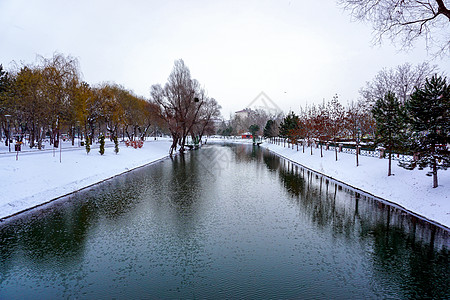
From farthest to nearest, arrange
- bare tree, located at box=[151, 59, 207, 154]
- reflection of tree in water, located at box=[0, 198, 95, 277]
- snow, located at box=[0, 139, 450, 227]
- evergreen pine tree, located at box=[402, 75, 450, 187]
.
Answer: bare tree, located at box=[151, 59, 207, 154], evergreen pine tree, located at box=[402, 75, 450, 187], snow, located at box=[0, 139, 450, 227], reflection of tree in water, located at box=[0, 198, 95, 277]

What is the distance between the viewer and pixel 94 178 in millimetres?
22375

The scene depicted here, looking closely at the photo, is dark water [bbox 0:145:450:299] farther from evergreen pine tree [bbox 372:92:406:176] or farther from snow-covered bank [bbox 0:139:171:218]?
evergreen pine tree [bbox 372:92:406:176]

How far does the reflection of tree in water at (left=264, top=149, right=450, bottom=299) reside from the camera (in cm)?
694

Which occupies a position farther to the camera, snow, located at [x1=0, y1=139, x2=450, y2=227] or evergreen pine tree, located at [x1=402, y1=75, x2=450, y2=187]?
evergreen pine tree, located at [x1=402, y1=75, x2=450, y2=187]

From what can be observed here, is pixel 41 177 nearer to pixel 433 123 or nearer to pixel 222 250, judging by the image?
pixel 222 250

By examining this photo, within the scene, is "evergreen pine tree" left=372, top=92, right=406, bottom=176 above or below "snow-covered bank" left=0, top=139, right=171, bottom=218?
above

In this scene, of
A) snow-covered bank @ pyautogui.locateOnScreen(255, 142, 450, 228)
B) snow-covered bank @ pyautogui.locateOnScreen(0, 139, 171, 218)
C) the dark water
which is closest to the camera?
the dark water

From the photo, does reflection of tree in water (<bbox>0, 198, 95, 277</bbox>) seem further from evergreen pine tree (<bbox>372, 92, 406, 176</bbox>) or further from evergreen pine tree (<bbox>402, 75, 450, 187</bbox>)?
evergreen pine tree (<bbox>372, 92, 406, 176</bbox>)

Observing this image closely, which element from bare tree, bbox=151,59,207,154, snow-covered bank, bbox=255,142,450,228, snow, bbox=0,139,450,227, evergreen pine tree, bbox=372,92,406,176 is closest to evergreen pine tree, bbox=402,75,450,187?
Answer: snow-covered bank, bbox=255,142,450,228

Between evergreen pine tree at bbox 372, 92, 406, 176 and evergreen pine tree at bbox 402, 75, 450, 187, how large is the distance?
380cm

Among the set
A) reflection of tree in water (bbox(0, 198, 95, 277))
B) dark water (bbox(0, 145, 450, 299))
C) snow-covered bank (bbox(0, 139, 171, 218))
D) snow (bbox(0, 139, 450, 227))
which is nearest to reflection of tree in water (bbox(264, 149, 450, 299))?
dark water (bbox(0, 145, 450, 299))

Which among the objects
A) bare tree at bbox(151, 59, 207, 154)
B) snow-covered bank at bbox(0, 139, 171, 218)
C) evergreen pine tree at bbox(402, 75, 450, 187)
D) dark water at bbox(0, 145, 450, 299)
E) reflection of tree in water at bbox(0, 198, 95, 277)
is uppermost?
bare tree at bbox(151, 59, 207, 154)

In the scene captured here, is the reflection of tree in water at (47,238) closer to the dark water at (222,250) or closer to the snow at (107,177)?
the dark water at (222,250)

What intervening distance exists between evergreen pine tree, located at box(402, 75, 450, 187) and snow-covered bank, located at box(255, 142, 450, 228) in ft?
3.47
